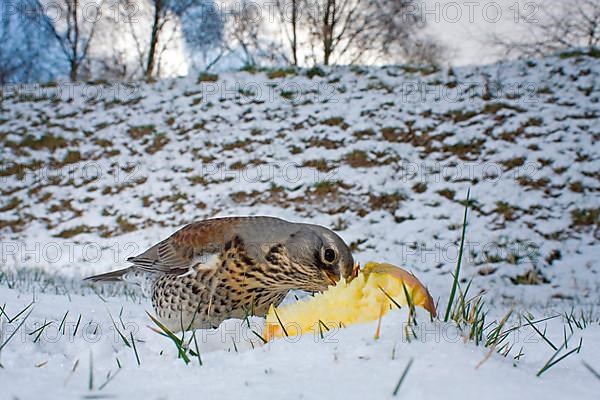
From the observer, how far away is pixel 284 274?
269cm

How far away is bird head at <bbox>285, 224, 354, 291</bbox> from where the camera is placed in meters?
2.59

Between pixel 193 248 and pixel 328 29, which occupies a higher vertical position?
pixel 328 29

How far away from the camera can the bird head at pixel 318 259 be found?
2.59 meters

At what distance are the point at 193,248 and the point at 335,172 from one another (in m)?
7.52

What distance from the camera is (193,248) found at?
2.95m

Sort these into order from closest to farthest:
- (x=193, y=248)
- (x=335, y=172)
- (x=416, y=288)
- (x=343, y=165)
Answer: (x=416, y=288)
(x=193, y=248)
(x=335, y=172)
(x=343, y=165)

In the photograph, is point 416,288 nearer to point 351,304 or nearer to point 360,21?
point 351,304

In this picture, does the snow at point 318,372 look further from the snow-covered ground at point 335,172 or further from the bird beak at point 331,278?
the bird beak at point 331,278

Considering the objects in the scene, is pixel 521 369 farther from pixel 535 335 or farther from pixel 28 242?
pixel 28 242

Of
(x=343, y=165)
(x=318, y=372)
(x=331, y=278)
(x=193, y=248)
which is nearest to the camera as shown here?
(x=318, y=372)

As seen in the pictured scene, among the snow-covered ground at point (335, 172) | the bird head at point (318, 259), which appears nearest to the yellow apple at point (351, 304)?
the snow-covered ground at point (335, 172)

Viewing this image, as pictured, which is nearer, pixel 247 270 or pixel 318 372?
pixel 318 372

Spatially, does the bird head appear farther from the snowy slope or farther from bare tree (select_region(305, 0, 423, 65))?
bare tree (select_region(305, 0, 423, 65))

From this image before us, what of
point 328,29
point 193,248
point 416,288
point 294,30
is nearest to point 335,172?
point 193,248
